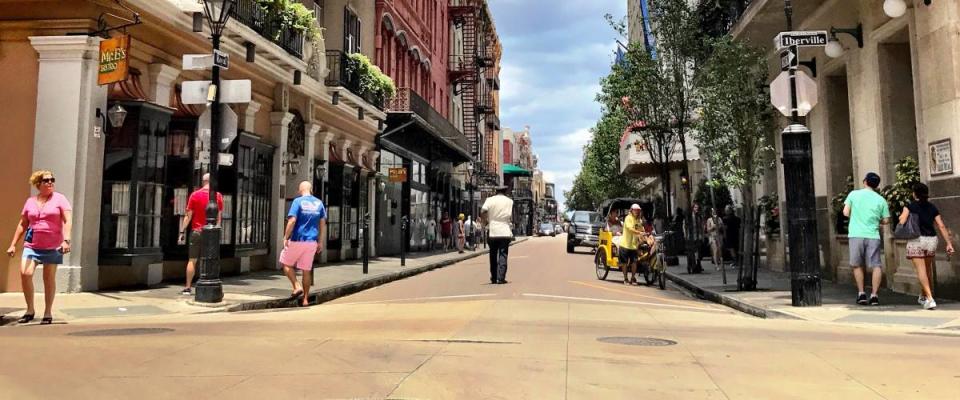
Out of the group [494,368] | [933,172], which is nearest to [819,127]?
[933,172]

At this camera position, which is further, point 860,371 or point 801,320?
point 801,320

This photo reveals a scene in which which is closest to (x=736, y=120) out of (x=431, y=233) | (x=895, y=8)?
(x=895, y=8)

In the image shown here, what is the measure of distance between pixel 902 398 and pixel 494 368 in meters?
2.79

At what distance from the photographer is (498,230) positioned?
1298 cm

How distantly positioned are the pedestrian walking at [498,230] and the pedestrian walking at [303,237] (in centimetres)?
378

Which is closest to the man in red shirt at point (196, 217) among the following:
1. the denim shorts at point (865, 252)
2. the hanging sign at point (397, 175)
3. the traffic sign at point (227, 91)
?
the traffic sign at point (227, 91)

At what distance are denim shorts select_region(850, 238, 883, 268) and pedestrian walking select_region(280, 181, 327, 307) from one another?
7841 millimetres

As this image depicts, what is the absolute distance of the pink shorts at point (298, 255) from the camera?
10242mm

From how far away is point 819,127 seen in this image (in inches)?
571

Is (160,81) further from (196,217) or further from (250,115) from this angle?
(250,115)

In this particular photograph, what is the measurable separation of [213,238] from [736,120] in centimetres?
921

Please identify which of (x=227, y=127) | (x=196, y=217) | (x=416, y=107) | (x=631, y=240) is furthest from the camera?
(x=416, y=107)

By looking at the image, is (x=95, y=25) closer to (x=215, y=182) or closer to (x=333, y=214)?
(x=215, y=182)

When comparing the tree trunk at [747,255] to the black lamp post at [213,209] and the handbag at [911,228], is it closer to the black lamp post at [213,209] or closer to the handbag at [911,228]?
the handbag at [911,228]
